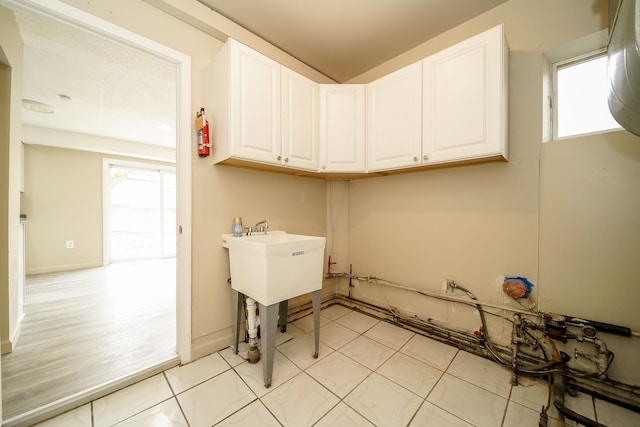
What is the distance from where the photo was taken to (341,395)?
4.08 ft

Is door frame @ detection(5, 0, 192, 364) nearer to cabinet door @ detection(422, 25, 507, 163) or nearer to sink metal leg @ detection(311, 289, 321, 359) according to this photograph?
sink metal leg @ detection(311, 289, 321, 359)

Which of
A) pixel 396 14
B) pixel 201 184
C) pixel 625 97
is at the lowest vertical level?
pixel 201 184

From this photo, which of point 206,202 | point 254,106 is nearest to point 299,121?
point 254,106

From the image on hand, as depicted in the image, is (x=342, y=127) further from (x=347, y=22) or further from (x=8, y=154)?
(x=8, y=154)

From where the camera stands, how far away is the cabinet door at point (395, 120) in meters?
1.66

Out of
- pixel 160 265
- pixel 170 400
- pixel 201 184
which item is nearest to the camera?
pixel 170 400

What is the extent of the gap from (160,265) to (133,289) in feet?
5.11

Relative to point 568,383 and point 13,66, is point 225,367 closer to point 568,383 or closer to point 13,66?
point 568,383

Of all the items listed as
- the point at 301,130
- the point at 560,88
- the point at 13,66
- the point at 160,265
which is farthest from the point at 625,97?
the point at 160,265

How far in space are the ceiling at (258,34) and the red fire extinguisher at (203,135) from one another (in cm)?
43

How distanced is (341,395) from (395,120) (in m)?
1.90

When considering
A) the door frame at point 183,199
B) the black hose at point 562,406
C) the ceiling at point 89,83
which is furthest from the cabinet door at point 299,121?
the black hose at point 562,406

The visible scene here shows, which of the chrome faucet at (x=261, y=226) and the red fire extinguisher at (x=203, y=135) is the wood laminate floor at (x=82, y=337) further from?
the red fire extinguisher at (x=203, y=135)

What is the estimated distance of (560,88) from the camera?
1521 mm
